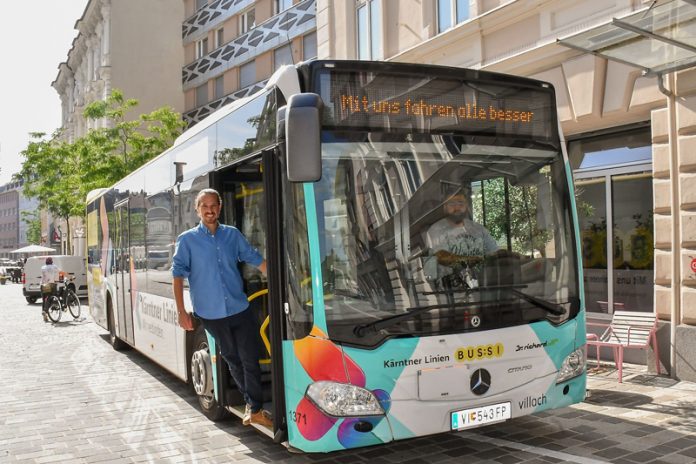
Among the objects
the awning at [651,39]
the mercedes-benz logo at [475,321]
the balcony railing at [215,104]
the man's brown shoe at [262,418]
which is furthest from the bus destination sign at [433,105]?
the balcony railing at [215,104]

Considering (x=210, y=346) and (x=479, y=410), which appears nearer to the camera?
(x=479, y=410)

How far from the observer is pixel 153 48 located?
4088 centimetres

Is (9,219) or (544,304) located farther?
(9,219)

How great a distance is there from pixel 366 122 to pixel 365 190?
501 millimetres

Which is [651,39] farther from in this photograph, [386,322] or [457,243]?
[386,322]

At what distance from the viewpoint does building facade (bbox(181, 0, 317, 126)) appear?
27.1m

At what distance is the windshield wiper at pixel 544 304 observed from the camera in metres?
5.09

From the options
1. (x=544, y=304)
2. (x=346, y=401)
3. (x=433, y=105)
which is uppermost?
(x=433, y=105)

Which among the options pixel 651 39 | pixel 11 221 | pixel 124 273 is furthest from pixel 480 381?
pixel 11 221

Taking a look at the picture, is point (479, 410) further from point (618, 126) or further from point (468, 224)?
point (618, 126)

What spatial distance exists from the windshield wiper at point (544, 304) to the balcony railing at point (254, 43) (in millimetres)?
20915

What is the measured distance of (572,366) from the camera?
5.35m

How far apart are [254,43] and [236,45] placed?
6.09 feet

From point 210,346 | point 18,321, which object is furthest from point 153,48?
point 210,346
